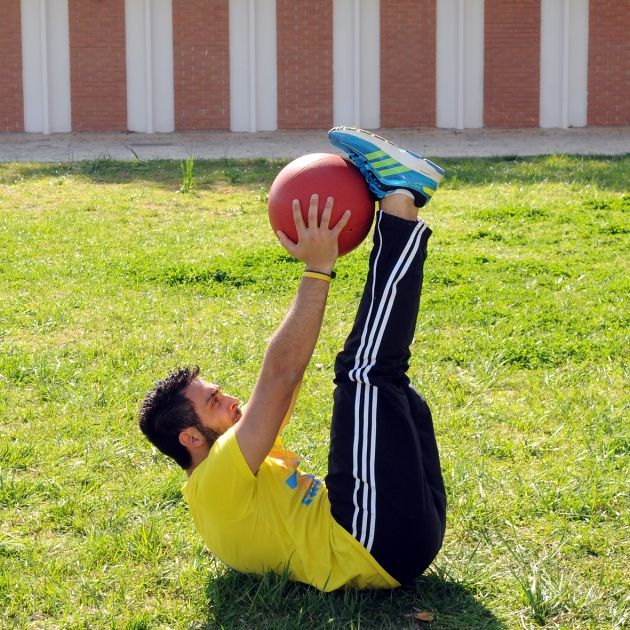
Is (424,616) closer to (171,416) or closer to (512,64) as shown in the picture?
(171,416)

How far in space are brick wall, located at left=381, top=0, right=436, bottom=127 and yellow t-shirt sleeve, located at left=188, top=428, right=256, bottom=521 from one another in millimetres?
16714

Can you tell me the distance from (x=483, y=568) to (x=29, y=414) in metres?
2.72

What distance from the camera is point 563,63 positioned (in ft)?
61.5

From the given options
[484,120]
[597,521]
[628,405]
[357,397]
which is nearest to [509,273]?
[628,405]

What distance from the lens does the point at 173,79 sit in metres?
18.8

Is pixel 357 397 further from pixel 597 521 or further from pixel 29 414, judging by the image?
pixel 29 414

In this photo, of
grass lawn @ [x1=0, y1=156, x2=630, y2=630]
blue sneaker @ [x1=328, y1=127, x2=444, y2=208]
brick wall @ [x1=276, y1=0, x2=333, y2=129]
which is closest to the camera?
grass lawn @ [x1=0, y1=156, x2=630, y2=630]

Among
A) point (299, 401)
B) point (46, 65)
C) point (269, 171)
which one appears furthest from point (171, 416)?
point (46, 65)

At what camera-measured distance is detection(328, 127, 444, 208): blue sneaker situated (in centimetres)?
326

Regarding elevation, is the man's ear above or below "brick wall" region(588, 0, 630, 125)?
below

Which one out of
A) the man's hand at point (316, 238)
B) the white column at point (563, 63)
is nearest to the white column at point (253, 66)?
the white column at point (563, 63)

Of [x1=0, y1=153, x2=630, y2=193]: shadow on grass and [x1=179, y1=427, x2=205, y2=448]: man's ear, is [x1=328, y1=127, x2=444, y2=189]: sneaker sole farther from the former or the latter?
[x1=0, y1=153, x2=630, y2=193]: shadow on grass

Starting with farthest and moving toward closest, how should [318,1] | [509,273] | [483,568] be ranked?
1. [318,1]
2. [509,273]
3. [483,568]

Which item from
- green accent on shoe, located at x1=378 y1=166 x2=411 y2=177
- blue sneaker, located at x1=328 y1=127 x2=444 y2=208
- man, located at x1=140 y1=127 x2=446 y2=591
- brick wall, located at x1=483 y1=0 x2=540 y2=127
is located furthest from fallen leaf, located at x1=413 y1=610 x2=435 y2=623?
brick wall, located at x1=483 y1=0 x2=540 y2=127
